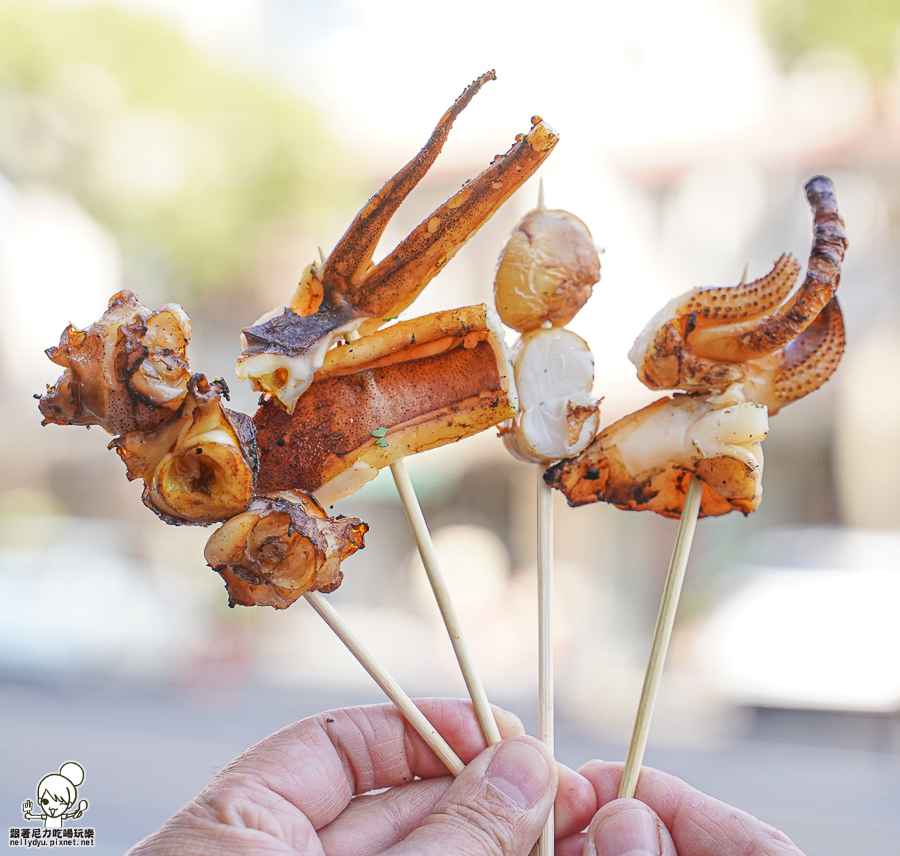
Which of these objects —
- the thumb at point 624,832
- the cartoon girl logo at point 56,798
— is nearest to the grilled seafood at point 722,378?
the thumb at point 624,832

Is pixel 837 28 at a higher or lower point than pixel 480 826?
higher

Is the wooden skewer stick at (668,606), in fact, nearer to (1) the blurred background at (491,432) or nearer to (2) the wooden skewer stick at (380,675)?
(2) the wooden skewer stick at (380,675)

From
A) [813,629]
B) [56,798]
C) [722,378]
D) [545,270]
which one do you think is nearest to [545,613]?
[722,378]

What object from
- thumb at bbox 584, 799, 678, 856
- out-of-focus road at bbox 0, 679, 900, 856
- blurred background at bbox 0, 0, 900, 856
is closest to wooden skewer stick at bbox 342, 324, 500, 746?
thumb at bbox 584, 799, 678, 856

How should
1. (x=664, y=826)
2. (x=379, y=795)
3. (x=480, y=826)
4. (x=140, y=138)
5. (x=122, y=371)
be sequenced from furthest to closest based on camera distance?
(x=140, y=138) → (x=379, y=795) → (x=664, y=826) → (x=480, y=826) → (x=122, y=371)

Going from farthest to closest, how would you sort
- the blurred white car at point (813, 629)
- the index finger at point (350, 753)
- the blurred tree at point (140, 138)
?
1. the blurred tree at point (140, 138)
2. the blurred white car at point (813, 629)
3. the index finger at point (350, 753)

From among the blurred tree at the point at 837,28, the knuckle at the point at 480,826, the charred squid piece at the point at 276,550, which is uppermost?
the blurred tree at the point at 837,28

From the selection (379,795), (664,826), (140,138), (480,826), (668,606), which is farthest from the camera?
(140,138)

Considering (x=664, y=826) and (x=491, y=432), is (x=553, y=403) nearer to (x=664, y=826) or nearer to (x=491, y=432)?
(x=664, y=826)

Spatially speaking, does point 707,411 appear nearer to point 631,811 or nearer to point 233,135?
point 631,811
